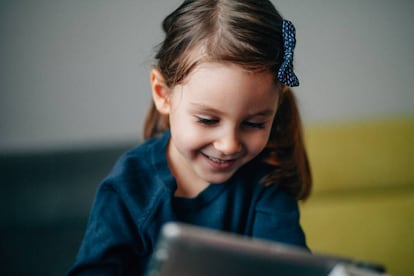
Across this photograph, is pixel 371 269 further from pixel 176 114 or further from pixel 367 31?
pixel 367 31

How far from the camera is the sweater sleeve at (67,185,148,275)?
0.57 m

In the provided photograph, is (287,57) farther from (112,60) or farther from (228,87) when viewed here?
(112,60)

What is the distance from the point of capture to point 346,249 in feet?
3.78

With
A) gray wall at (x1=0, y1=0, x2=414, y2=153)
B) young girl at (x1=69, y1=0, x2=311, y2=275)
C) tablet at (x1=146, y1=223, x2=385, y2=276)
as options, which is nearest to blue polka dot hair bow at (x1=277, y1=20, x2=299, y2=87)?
young girl at (x1=69, y1=0, x2=311, y2=275)

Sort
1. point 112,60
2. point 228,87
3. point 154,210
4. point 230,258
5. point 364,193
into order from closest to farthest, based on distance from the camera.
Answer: point 230,258 → point 228,87 → point 154,210 → point 112,60 → point 364,193

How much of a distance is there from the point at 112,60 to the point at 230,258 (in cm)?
77

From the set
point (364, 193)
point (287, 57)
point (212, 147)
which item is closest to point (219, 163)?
point (212, 147)

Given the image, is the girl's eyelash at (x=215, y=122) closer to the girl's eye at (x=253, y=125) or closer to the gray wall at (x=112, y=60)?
the girl's eye at (x=253, y=125)

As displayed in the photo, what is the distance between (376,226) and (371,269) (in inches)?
34.3

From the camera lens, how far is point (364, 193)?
3.97 feet

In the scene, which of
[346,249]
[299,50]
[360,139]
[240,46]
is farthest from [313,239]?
[240,46]

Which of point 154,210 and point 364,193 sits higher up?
point 154,210

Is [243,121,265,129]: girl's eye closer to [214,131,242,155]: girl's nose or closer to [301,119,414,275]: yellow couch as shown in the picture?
[214,131,242,155]: girl's nose

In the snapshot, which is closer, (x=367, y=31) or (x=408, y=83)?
(x=367, y=31)
